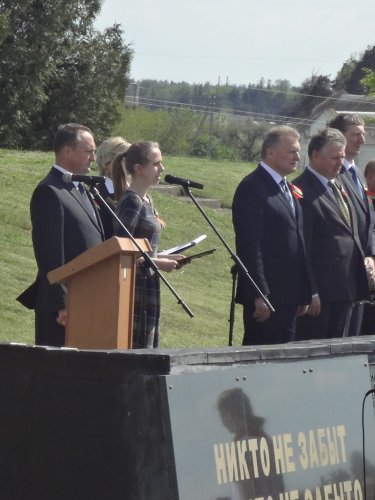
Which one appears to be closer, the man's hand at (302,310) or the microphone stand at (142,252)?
the microphone stand at (142,252)

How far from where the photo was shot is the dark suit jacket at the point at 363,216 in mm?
8648

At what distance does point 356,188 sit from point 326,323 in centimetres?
121

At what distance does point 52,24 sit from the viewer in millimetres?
52656

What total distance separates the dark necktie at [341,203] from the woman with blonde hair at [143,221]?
→ 1583 millimetres

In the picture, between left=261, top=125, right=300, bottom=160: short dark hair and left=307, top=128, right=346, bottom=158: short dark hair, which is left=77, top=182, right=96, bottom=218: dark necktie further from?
left=307, top=128, right=346, bottom=158: short dark hair

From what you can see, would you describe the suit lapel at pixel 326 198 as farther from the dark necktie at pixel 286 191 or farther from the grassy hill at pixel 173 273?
the grassy hill at pixel 173 273

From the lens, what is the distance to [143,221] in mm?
7219

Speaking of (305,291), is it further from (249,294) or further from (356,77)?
(356,77)

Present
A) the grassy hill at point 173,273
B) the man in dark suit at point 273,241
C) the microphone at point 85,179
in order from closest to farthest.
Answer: the microphone at point 85,179
the man in dark suit at point 273,241
the grassy hill at point 173,273

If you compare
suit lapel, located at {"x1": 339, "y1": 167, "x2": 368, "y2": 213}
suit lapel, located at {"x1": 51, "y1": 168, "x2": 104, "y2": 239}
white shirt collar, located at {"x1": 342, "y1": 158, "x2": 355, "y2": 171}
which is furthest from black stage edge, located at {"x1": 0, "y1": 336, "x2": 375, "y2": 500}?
white shirt collar, located at {"x1": 342, "y1": 158, "x2": 355, "y2": 171}

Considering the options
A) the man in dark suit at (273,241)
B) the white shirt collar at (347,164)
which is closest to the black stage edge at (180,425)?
the man in dark suit at (273,241)

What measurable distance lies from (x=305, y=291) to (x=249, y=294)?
0.46 m

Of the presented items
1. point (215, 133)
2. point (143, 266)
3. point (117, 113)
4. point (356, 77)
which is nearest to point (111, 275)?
point (143, 266)

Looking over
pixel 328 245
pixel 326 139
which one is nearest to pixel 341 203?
pixel 328 245
